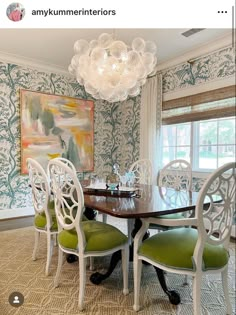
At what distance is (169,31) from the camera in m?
2.91

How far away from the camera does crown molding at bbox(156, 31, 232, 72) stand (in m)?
3.06

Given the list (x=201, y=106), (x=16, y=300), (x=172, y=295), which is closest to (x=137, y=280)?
(x=172, y=295)

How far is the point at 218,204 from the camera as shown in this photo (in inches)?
55.5

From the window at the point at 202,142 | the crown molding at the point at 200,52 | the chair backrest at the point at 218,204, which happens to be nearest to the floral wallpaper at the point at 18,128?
the window at the point at 202,142

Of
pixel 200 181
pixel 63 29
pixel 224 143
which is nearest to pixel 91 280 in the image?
pixel 200 181

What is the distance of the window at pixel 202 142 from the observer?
3.19 metres

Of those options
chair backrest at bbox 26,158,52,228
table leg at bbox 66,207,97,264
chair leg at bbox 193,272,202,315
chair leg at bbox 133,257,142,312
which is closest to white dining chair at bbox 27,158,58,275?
chair backrest at bbox 26,158,52,228

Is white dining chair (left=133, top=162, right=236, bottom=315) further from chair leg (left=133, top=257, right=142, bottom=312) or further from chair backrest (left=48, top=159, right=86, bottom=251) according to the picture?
chair backrest (left=48, top=159, right=86, bottom=251)

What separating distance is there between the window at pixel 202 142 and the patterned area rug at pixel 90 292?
4.64 feet

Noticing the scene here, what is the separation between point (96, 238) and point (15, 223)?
243 cm

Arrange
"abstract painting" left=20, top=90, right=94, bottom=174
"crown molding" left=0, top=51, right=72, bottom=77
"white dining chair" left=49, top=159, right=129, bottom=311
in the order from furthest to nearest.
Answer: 1. "abstract painting" left=20, top=90, right=94, bottom=174
2. "crown molding" left=0, top=51, right=72, bottom=77
3. "white dining chair" left=49, top=159, right=129, bottom=311
